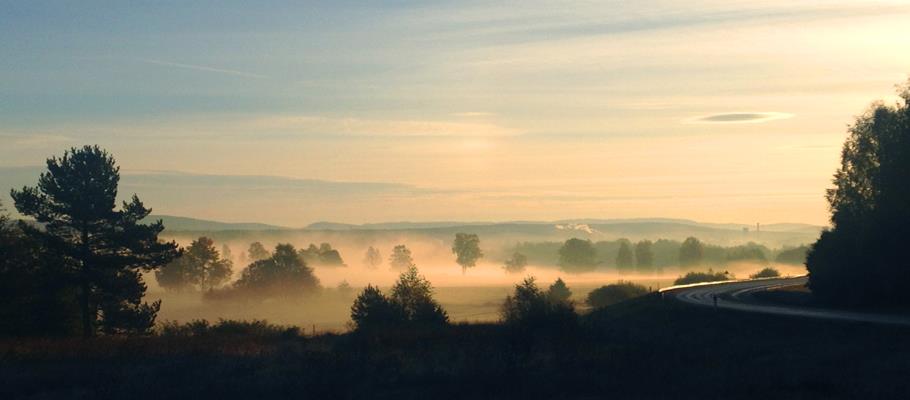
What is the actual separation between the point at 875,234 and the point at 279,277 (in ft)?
379

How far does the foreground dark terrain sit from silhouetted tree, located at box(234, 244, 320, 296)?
4535 inches

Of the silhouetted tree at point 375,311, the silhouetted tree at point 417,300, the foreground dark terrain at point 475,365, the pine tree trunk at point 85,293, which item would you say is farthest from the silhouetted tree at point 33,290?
the silhouetted tree at point 417,300

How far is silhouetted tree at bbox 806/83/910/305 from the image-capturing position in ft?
225

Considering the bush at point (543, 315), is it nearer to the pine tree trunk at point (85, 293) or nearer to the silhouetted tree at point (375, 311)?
the silhouetted tree at point (375, 311)

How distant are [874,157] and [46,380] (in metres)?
66.9

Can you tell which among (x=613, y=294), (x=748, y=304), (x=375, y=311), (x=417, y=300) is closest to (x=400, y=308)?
(x=417, y=300)

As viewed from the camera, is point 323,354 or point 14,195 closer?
point 323,354

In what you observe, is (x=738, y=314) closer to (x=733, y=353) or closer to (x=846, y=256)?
(x=846, y=256)

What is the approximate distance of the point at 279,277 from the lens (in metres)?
170

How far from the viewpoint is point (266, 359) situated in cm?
4250

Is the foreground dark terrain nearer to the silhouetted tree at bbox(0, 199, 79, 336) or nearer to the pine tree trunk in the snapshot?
the silhouetted tree at bbox(0, 199, 79, 336)

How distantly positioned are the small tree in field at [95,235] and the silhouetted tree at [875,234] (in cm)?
4750

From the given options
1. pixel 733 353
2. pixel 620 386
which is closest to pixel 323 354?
pixel 620 386

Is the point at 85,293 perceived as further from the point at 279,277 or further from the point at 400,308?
the point at 279,277
